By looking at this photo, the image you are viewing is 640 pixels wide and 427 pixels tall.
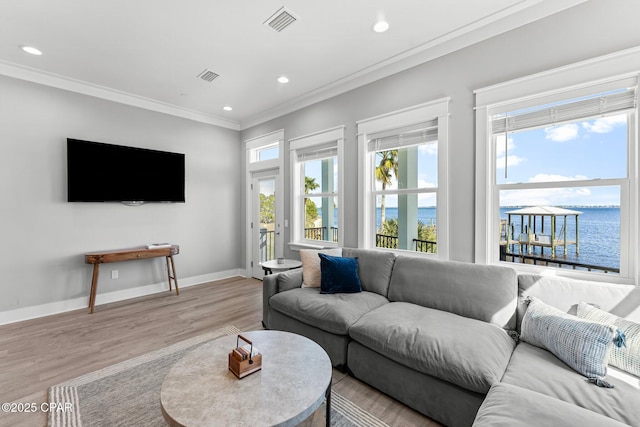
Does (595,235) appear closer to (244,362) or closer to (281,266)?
(244,362)

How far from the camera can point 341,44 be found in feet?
9.10

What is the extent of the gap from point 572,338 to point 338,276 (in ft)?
5.70

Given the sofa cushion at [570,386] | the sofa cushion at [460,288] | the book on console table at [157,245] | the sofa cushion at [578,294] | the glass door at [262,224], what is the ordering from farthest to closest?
the glass door at [262,224], the book on console table at [157,245], the sofa cushion at [460,288], the sofa cushion at [578,294], the sofa cushion at [570,386]

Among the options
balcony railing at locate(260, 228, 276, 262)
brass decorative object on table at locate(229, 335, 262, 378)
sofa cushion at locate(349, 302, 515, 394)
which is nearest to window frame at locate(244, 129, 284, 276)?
balcony railing at locate(260, 228, 276, 262)

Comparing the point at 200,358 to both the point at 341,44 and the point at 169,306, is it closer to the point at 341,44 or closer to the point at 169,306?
the point at 169,306

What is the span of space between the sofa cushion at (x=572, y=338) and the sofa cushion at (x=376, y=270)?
3.86ft

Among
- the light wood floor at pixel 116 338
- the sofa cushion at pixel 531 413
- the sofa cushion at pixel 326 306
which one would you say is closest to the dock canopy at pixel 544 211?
the sofa cushion at pixel 326 306

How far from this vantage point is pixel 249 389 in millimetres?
1349

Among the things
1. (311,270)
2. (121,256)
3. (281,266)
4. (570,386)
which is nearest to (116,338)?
(121,256)

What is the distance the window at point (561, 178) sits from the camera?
1.99 metres

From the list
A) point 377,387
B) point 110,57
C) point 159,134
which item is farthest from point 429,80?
point 159,134

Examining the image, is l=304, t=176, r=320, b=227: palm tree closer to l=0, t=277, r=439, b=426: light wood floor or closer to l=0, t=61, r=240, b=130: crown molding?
l=0, t=277, r=439, b=426: light wood floor

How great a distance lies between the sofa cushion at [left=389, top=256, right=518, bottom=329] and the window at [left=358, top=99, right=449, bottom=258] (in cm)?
A: 39

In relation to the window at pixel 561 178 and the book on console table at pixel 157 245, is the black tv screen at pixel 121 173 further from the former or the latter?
the window at pixel 561 178
